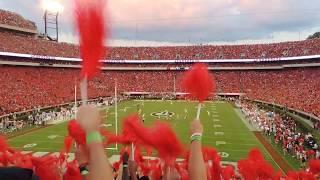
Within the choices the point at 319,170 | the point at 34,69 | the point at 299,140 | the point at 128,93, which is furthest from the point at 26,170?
the point at 128,93

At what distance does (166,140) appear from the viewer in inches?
112

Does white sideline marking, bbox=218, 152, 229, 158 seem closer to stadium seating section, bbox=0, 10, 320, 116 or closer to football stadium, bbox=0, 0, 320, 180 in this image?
football stadium, bbox=0, 0, 320, 180

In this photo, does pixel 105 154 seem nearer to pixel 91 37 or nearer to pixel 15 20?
pixel 91 37

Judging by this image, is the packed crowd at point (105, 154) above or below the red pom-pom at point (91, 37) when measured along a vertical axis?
→ below

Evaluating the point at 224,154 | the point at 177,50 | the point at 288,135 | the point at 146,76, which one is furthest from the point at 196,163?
the point at 177,50

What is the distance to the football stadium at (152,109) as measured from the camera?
2539mm

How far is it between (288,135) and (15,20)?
152ft

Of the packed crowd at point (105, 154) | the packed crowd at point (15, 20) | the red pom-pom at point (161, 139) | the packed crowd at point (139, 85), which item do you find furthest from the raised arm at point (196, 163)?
the packed crowd at point (15, 20)

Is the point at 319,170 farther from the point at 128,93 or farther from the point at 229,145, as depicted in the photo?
the point at 128,93

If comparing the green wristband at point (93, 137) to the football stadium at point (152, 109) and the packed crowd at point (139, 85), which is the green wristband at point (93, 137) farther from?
the packed crowd at point (139, 85)

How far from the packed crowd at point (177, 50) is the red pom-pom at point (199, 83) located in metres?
47.7

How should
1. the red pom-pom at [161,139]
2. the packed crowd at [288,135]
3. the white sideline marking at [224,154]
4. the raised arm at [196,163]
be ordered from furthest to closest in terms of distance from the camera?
the white sideline marking at [224,154], the packed crowd at [288,135], the red pom-pom at [161,139], the raised arm at [196,163]

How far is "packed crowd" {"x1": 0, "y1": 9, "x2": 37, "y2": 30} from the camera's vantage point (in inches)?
2164

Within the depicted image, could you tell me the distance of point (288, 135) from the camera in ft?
68.1
